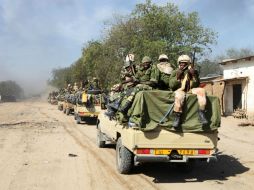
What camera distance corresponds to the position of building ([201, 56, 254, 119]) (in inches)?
1054

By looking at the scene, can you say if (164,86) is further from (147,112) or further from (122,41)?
(122,41)

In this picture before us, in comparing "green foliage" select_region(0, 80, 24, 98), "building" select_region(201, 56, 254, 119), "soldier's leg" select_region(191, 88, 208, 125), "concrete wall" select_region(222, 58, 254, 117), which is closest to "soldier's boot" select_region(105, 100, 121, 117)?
"soldier's leg" select_region(191, 88, 208, 125)

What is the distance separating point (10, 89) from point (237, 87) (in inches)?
5008

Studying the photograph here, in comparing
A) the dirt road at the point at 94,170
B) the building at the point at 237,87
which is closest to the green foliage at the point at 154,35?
the building at the point at 237,87

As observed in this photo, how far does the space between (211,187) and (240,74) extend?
2076 cm

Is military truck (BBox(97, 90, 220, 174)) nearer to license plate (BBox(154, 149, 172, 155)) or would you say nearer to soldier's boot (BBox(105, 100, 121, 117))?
license plate (BBox(154, 149, 172, 155))

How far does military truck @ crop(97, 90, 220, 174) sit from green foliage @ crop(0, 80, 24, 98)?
130m

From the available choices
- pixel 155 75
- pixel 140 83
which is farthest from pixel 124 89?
pixel 155 75

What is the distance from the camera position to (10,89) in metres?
148

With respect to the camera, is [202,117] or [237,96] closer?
[202,117]

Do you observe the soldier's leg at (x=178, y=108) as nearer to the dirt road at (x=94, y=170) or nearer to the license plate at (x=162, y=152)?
the license plate at (x=162, y=152)

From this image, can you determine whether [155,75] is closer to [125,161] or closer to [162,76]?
[162,76]

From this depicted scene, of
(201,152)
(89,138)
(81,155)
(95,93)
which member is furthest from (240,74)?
(201,152)

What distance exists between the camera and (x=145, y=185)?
8633 millimetres
